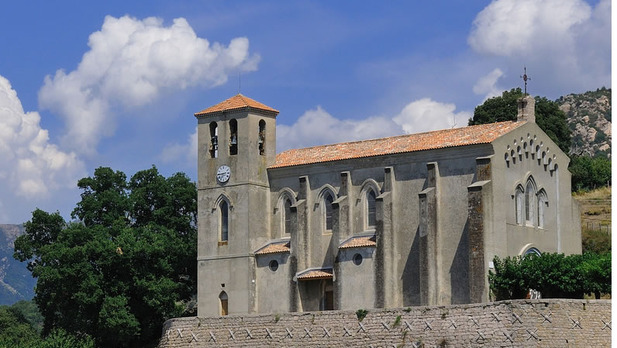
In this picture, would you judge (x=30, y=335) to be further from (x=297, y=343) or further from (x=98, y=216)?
(x=297, y=343)

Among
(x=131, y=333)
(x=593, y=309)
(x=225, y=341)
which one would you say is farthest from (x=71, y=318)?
(x=593, y=309)

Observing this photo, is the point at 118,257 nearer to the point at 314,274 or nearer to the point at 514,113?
the point at 314,274

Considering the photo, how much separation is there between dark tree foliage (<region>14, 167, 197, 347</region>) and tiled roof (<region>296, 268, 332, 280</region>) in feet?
30.6

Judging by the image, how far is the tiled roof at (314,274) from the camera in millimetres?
62016

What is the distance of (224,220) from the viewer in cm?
6588

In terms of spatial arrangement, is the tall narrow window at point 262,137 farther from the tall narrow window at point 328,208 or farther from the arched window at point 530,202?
the arched window at point 530,202

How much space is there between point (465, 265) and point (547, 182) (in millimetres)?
8430

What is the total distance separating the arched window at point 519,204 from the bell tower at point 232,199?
14.1 metres

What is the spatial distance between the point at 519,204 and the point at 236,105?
17.0 metres

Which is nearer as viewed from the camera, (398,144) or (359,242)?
(359,242)

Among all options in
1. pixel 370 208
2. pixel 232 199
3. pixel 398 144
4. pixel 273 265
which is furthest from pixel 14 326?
pixel 398 144

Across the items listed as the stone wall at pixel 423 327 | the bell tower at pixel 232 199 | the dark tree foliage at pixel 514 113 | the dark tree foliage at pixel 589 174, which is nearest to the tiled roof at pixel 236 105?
the bell tower at pixel 232 199

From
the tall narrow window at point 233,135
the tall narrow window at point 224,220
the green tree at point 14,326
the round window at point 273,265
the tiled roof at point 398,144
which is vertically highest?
the tall narrow window at point 233,135

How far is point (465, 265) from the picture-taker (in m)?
57.6
